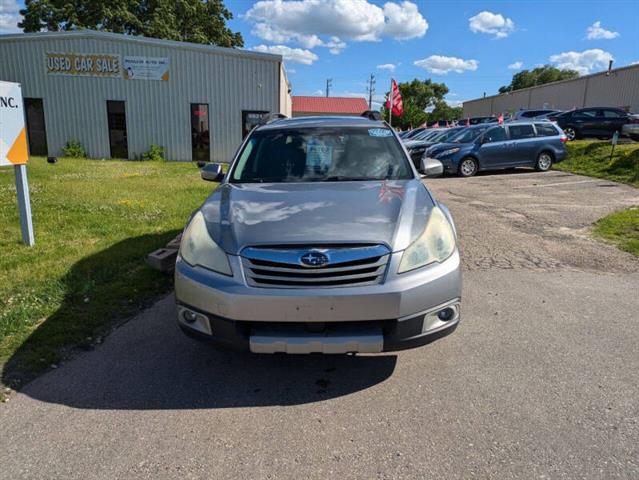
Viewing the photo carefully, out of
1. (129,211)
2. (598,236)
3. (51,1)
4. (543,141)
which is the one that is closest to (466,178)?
(543,141)

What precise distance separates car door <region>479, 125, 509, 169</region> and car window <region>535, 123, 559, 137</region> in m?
1.32

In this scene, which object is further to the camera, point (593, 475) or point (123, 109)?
point (123, 109)

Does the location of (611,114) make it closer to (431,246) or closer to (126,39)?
(126,39)

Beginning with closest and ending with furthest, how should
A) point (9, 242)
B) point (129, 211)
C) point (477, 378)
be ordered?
point (477, 378) < point (9, 242) < point (129, 211)

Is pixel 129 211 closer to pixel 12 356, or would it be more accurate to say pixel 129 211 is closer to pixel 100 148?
pixel 12 356

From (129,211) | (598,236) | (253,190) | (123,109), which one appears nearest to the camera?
(253,190)

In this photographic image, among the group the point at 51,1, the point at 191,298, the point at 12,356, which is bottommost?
the point at 12,356

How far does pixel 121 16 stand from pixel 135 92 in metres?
20.7

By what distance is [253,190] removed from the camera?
3734mm

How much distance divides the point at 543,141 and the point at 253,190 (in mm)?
14836

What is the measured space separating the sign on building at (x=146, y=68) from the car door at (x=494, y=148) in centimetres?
1316

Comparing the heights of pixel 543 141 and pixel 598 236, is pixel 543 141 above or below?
above

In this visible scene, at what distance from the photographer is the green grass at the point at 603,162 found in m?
13.6

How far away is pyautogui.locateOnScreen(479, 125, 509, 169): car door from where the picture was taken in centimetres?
1548
